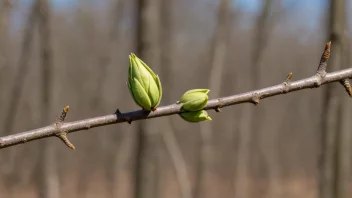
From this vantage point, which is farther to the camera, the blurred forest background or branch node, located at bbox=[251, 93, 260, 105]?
the blurred forest background

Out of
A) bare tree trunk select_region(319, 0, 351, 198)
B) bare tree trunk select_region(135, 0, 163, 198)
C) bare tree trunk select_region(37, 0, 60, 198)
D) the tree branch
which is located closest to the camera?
the tree branch

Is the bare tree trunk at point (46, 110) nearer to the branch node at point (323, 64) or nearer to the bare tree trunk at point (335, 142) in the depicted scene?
the bare tree trunk at point (335, 142)

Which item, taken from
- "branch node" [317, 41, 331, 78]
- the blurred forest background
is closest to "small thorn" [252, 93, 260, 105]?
"branch node" [317, 41, 331, 78]

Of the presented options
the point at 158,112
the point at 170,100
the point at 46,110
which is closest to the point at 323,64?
the point at 158,112

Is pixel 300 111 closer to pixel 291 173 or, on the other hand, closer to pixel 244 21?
pixel 291 173

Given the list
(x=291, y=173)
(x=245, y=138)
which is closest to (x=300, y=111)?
(x=291, y=173)

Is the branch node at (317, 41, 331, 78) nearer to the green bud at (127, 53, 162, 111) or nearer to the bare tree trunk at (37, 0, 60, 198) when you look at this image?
the green bud at (127, 53, 162, 111)

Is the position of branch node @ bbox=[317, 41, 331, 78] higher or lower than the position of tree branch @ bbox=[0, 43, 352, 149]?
higher
